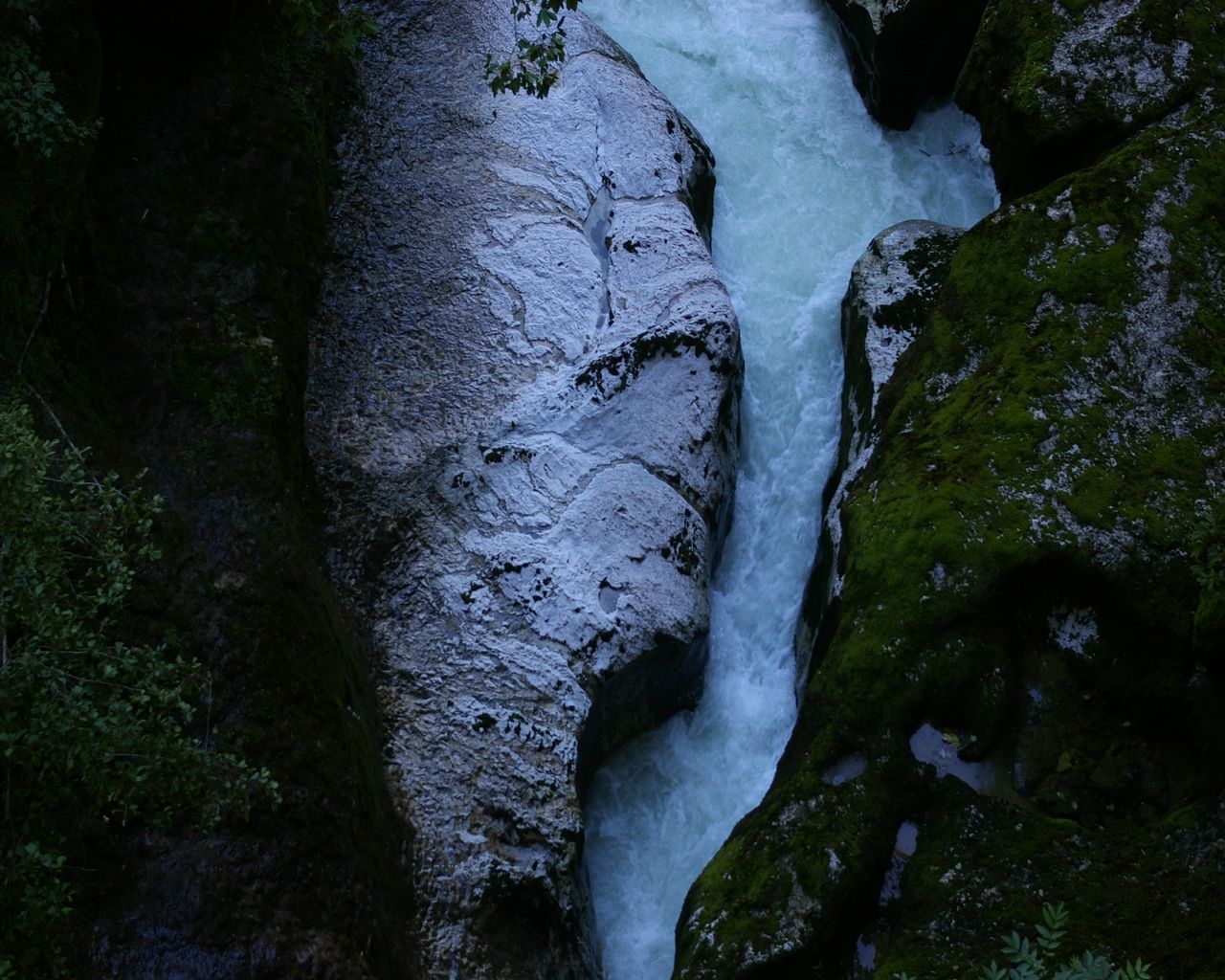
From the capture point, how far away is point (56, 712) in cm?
457

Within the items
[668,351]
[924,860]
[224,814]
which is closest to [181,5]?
[668,351]

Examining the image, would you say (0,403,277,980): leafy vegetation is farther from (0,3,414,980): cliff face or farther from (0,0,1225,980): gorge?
(0,3,414,980): cliff face

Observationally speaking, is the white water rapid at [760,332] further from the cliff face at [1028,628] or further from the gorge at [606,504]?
the cliff face at [1028,628]

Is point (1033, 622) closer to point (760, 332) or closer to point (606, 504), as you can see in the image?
point (606, 504)

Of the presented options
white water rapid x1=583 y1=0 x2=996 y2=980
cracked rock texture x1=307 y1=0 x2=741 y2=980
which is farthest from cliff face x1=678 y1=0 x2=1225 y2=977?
cracked rock texture x1=307 y1=0 x2=741 y2=980

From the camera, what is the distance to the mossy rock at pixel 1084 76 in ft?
34.7

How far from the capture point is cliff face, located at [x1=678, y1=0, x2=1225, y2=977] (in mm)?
7133

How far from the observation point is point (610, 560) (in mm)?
9398

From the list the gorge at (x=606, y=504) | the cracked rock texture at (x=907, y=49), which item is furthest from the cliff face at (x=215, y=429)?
the cracked rock texture at (x=907, y=49)

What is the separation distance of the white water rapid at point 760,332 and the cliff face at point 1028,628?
0.71 m

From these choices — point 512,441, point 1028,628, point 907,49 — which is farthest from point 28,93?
point 907,49

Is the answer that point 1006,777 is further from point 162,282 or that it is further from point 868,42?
point 868,42

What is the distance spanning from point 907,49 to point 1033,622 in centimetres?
820

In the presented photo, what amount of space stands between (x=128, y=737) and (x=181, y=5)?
22.7 ft
